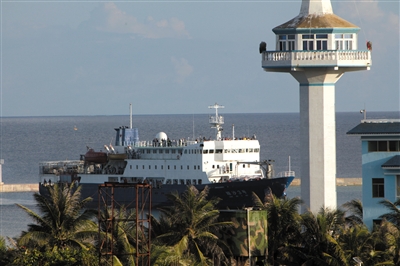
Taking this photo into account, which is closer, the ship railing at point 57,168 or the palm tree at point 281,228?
the palm tree at point 281,228

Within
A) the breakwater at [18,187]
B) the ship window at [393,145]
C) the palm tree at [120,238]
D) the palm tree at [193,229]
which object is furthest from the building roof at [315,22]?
the breakwater at [18,187]

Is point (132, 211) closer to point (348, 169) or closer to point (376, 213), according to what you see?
point (376, 213)

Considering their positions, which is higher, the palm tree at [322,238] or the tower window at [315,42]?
the tower window at [315,42]

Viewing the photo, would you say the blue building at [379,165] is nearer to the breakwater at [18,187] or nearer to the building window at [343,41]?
the building window at [343,41]

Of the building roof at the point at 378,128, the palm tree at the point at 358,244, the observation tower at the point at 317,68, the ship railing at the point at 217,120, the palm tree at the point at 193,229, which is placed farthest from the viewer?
the ship railing at the point at 217,120

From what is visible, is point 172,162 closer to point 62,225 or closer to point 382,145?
point 382,145

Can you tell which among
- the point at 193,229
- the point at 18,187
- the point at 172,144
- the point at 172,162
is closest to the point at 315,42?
the point at 193,229

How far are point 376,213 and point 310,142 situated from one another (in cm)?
329

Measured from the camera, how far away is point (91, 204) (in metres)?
79.4

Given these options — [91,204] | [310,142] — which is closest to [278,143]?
[91,204]

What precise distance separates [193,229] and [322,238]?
3.83 m

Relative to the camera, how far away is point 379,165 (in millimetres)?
36594

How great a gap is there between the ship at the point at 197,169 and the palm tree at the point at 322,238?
34.6m

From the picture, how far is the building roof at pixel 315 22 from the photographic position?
120ft
